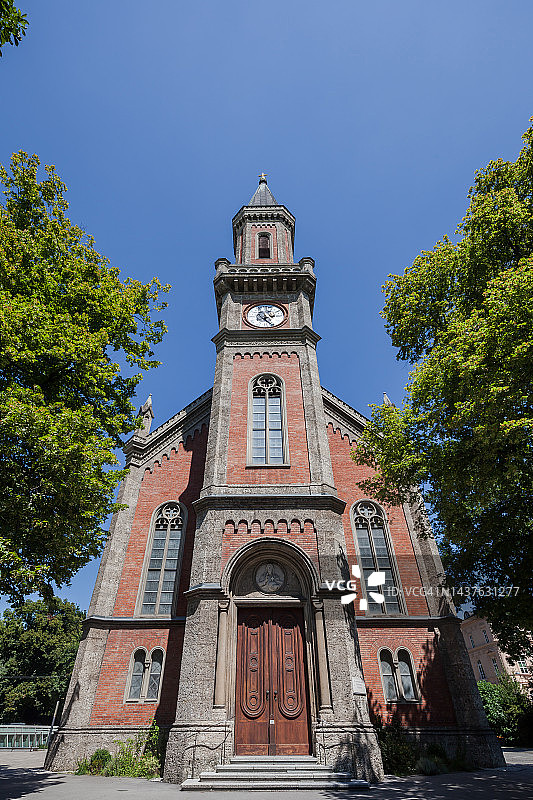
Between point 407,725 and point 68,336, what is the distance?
15109mm

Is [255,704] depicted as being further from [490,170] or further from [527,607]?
[490,170]

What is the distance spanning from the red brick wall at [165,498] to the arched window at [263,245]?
475 inches

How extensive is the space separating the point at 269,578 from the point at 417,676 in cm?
591

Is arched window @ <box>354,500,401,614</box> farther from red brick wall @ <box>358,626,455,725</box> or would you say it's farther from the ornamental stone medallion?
the ornamental stone medallion

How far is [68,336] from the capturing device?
35.6 ft

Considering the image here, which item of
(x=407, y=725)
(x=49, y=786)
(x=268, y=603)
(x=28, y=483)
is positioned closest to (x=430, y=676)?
(x=407, y=725)

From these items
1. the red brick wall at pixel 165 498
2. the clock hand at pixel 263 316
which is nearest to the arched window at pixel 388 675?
the red brick wall at pixel 165 498

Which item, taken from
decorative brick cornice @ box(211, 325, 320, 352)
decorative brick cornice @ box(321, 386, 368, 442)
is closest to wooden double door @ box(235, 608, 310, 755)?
decorative brick cornice @ box(321, 386, 368, 442)

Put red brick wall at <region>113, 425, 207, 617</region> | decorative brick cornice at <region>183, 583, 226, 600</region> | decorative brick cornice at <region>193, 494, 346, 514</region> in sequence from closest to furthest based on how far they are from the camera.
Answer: decorative brick cornice at <region>183, 583, 226, 600</region> → decorative brick cornice at <region>193, 494, 346, 514</region> → red brick wall at <region>113, 425, 207, 617</region>

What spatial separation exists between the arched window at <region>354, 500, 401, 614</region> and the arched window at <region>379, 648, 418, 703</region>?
1.41 metres

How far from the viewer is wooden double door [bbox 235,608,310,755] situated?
39.2ft

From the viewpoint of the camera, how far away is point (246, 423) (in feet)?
58.3

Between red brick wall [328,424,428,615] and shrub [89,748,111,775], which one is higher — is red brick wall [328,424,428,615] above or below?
above

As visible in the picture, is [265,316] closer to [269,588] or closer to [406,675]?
[269,588]
